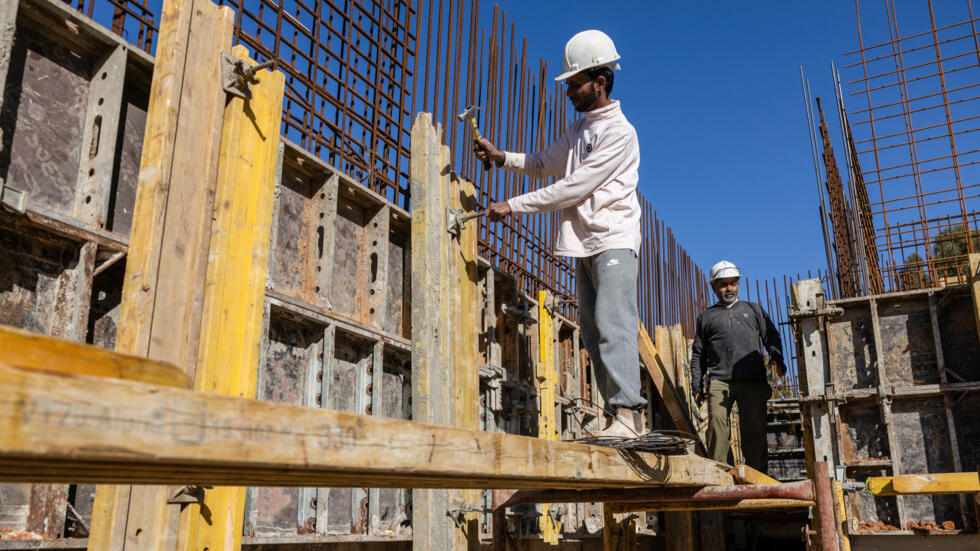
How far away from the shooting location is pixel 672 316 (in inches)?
539

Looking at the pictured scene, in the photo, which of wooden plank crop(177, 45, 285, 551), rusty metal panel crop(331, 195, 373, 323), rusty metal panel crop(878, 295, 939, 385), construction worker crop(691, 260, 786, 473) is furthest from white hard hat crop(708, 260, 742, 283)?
wooden plank crop(177, 45, 285, 551)

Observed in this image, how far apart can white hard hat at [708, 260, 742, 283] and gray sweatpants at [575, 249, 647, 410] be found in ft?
14.3

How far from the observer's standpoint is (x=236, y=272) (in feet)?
11.3

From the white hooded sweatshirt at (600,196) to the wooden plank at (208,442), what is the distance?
1.98 metres

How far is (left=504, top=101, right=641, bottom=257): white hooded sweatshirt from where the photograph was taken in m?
4.25

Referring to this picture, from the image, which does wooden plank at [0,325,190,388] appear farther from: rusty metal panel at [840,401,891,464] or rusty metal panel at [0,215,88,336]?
rusty metal panel at [840,401,891,464]

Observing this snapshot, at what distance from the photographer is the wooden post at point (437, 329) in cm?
459

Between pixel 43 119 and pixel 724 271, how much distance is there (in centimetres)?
646

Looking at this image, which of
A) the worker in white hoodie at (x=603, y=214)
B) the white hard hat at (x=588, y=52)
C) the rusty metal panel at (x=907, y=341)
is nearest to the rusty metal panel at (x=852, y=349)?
the rusty metal panel at (x=907, y=341)

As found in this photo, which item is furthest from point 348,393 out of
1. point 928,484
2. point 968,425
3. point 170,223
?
point 968,425

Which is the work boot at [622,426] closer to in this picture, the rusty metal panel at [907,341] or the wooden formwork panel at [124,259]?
the wooden formwork panel at [124,259]

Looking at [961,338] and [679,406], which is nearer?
[961,338]

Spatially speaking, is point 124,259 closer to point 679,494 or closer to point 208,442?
point 208,442

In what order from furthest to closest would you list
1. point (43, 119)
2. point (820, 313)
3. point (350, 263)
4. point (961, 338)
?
point (820, 313) → point (961, 338) → point (350, 263) → point (43, 119)
